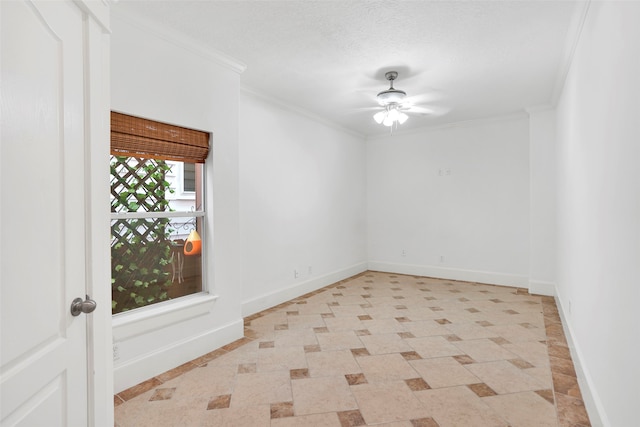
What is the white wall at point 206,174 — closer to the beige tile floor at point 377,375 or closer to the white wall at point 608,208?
the beige tile floor at point 377,375

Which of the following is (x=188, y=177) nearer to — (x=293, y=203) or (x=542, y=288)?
(x=293, y=203)

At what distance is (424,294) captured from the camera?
4758mm

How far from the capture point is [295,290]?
4617mm

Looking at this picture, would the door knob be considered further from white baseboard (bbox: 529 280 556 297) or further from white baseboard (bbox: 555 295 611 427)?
white baseboard (bbox: 529 280 556 297)

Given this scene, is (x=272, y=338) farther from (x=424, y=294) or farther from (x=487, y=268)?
(x=487, y=268)

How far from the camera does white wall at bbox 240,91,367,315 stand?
396cm

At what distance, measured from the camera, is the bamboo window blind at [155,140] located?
234cm

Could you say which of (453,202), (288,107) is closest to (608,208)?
(288,107)

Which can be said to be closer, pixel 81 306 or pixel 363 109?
pixel 81 306

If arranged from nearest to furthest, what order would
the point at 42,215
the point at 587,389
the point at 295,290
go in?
the point at 42,215, the point at 587,389, the point at 295,290

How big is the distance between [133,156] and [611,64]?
2.98 m

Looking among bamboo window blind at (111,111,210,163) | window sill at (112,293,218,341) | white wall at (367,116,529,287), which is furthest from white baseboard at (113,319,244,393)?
white wall at (367,116,529,287)

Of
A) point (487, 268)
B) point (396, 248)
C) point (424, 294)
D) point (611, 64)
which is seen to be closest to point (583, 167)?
point (611, 64)

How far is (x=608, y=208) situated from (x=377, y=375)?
5.94 feet
